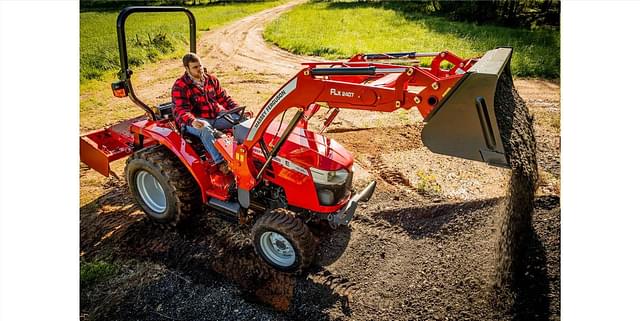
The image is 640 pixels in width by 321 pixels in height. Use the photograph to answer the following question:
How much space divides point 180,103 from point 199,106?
0.60 ft

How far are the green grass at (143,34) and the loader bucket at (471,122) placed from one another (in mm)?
3501

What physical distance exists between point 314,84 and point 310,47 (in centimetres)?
823

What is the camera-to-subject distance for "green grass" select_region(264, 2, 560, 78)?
284 inches

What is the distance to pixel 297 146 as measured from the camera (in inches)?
146

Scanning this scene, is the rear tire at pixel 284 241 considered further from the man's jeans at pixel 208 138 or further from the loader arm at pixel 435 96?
the loader arm at pixel 435 96

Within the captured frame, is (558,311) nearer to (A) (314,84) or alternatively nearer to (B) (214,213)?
(A) (314,84)

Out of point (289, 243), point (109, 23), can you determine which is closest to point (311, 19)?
point (109, 23)

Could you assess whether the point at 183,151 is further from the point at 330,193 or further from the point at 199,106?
the point at 330,193

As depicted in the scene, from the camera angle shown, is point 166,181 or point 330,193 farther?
point 166,181

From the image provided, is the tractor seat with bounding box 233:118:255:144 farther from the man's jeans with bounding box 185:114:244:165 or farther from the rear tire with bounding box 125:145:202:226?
the rear tire with bounding box 125:145:202:226

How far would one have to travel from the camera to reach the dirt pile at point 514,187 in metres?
2.96

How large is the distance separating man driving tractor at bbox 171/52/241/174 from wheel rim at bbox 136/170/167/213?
2.14 ft

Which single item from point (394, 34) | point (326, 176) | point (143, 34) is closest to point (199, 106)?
point (326, 176)

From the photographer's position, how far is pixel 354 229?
14.0 feet
